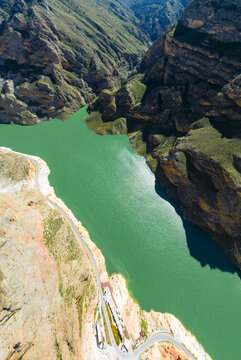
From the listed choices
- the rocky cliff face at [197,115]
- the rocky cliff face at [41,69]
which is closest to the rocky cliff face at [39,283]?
the rocky cliff face at [197,115]

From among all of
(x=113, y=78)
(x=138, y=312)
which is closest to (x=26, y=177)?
(x=138, y=312)

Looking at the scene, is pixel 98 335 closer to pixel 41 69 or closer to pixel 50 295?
pixel 50 295

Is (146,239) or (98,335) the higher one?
(146,239)

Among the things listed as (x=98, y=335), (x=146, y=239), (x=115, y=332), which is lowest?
(x=98, y=335)

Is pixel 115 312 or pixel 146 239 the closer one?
pixel 115 312

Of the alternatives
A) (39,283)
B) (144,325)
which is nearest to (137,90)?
(39,283)

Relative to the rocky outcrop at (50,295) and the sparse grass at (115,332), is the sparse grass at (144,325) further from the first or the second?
the sparse grass at (115,332)

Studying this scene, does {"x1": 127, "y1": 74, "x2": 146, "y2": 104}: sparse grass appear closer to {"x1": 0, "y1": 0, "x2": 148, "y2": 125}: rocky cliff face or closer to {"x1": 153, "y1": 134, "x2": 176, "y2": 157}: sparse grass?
{"x1": 153, "y1": 134, "x2": 176, "y2": 157}: sparse grass
